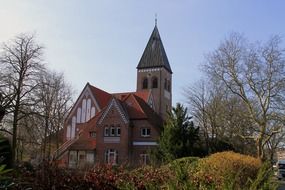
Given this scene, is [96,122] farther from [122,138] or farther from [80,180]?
[80,180]

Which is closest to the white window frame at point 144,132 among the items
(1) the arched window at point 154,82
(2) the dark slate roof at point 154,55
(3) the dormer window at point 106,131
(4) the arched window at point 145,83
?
(3) the dormer window at point 106,131

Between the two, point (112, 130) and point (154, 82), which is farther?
point (154, 82)

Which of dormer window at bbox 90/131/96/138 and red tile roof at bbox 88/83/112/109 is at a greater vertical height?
red tile roof at bbox 88/83/112/109

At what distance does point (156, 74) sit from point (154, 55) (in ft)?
13.9

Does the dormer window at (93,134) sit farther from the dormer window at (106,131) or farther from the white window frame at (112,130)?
the white window frame at (112,130)

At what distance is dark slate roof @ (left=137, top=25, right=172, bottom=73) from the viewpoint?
7356cm

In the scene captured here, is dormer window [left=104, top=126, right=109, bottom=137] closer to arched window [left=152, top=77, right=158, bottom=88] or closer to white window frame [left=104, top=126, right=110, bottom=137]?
white window frame [left=104, top=126, right=110, bottom=137]

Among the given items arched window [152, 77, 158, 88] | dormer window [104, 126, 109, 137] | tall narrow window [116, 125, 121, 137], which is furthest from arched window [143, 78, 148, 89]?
tall narrow window [116, 125, 121, 137]

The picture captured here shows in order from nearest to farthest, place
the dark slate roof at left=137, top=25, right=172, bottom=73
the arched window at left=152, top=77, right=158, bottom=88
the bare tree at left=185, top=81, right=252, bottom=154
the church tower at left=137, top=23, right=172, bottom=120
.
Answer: the bare tree at left=185, top=81, right=252, bottom=154 → the church tower at left=137, top=23, right=172, bottom=120 → the arched window at left=152, top=77, right=158, bottom=88 → the dark slate roof at left=137, top=25, right=172, bottom=73

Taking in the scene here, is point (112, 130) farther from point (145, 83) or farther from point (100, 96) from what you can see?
point (145, 83)

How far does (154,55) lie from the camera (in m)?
75.1

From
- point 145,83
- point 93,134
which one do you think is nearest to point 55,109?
point 93,134

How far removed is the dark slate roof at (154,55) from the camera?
73.6 m

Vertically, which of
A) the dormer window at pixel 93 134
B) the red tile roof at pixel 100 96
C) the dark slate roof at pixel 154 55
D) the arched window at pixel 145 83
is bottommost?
the dormer window at pixel 93 134
